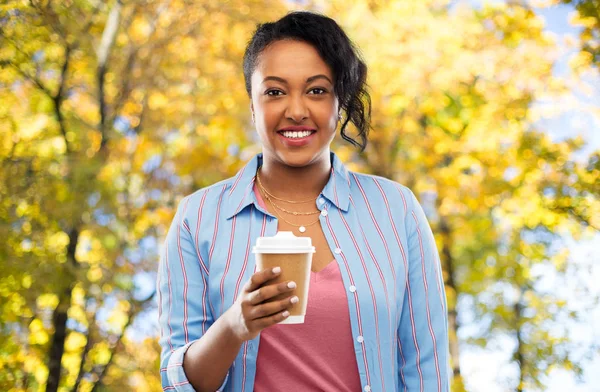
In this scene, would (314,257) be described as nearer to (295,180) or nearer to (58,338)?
(295,180)

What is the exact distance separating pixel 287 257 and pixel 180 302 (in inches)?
19.6

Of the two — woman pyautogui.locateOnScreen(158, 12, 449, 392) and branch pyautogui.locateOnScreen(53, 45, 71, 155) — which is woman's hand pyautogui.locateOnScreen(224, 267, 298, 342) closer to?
woman pyautogui.locateOnScreen(158, 12, 449, 392)

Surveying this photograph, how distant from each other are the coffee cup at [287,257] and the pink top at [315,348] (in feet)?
0.84

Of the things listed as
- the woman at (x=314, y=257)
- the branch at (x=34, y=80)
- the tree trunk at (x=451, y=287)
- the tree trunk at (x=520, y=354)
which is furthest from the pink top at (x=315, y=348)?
the tree trunk at (x=520, y=354)

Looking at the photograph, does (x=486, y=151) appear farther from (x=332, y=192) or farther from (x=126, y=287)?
(x=332, y=192)

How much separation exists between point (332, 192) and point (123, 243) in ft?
14.0

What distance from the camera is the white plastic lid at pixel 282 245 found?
1.42 meters

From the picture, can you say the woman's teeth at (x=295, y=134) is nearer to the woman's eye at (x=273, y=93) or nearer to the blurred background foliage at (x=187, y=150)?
the woman's eye at (x=273, y=93)

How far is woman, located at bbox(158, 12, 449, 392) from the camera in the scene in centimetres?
172

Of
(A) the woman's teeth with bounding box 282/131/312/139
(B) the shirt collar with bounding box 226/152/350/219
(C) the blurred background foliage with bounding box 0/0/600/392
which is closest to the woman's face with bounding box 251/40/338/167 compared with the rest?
(A) the woman's teeth with bounding box 282/131/312/139

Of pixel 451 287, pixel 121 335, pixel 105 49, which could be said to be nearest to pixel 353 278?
pixel 121 335

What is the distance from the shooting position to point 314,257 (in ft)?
6.02

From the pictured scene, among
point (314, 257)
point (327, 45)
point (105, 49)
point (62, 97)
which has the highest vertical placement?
point (105, 49)

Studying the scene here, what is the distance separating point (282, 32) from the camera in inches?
74.9
